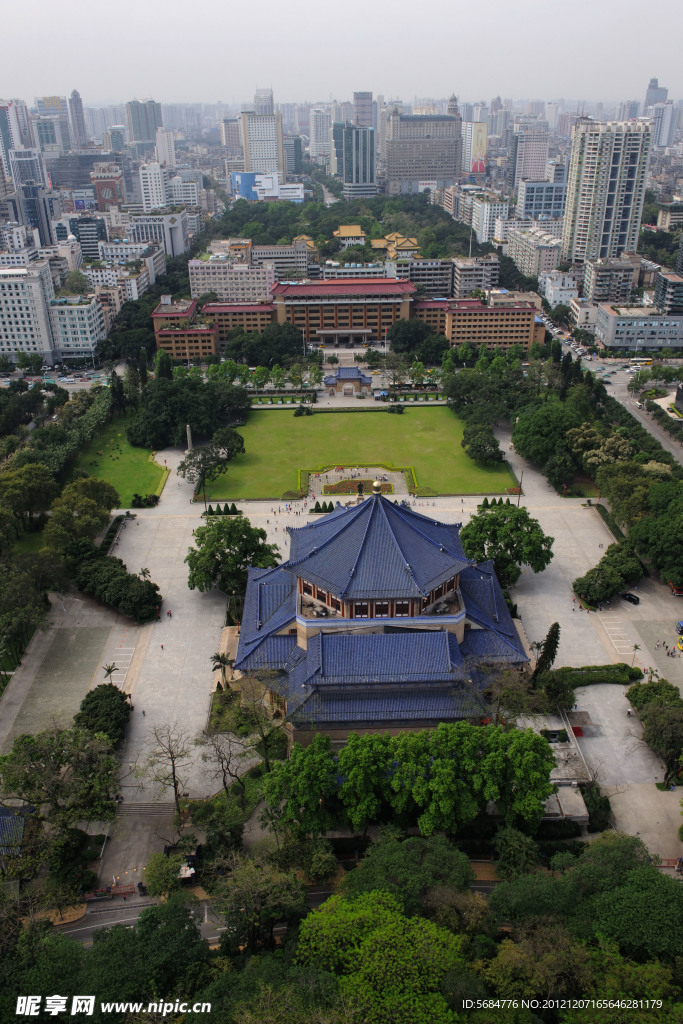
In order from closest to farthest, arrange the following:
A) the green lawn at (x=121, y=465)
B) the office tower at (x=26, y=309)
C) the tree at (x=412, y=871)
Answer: the tree at (x=412, y=871) < the green lawn at (x=121, y=465) < the office tower at (x=26, y=309)

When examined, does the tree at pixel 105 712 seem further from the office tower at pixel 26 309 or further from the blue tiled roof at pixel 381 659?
the office tower at pixel 26 309

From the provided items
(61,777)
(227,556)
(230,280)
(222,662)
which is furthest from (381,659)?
(230,280)

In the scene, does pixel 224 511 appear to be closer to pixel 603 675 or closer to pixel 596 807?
pixel 603 675

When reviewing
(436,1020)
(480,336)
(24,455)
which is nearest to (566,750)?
(436,1020)

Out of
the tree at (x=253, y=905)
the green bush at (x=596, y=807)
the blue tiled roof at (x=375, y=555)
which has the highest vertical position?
the blue tiled roof at (x=375, y=555)

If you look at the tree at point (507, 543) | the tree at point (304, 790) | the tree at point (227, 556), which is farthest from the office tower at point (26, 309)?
the tree at point (304, 790)

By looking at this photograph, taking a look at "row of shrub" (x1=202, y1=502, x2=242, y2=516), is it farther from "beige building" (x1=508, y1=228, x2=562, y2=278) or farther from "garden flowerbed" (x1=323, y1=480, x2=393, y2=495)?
"beige building" (x1=508, y1=228, x2=562, y2=278)
